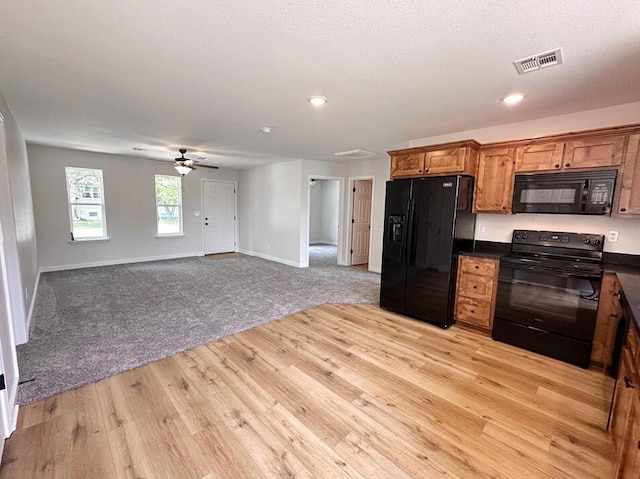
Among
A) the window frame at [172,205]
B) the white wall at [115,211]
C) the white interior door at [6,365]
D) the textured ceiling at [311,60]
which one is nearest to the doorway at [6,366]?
the white interior door at [6,365]

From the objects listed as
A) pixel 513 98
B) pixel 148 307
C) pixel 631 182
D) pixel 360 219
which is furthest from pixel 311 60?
pixel 360 219

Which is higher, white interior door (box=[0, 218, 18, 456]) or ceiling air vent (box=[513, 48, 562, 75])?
ceiling air vent (box=[513, 48, 562, 75])

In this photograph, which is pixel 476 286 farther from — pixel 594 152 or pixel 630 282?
pixel 594 152

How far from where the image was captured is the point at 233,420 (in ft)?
6.10

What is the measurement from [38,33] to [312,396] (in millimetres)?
3024

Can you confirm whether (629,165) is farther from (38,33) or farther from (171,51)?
(38,33)

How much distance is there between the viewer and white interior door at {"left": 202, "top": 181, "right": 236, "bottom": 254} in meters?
7.64

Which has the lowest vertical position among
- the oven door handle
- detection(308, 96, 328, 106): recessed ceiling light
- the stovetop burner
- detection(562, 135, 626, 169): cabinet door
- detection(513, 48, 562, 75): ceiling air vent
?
the oven door handle

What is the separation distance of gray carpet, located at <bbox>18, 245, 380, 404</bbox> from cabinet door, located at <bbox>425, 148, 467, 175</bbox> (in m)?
2.13

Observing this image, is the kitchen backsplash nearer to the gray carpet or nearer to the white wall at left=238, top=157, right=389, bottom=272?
the gray carpet

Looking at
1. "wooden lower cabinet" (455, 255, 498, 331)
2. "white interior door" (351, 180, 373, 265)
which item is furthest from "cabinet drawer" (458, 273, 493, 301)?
"white interior door" (351, 180, 373, 265)

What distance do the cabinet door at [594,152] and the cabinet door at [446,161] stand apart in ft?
3.02

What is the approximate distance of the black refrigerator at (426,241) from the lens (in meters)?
3.21

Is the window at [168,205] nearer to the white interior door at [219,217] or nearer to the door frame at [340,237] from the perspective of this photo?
the white interior door at [219,217]
